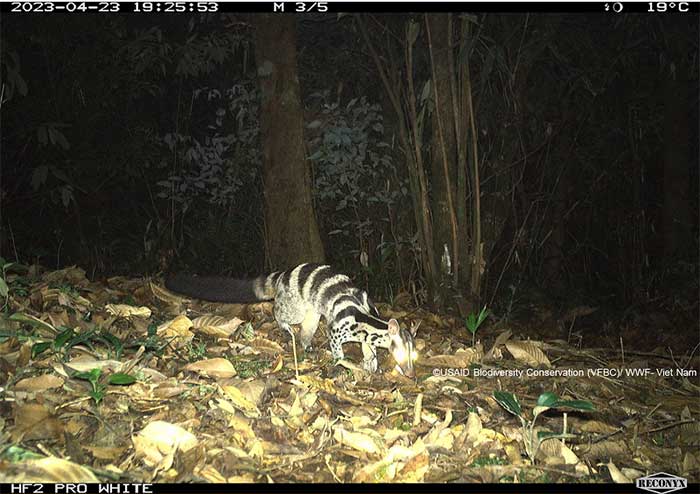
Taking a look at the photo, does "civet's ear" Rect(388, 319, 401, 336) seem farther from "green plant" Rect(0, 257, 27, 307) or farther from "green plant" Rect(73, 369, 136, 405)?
"green plant" Rect(0, 257, 27, 307)

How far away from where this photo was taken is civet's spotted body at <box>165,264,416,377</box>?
154 inches

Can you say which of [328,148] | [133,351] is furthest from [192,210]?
[133,351]

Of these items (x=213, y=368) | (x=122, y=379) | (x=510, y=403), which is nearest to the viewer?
(x=122, y=379)

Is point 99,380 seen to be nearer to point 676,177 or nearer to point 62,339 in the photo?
point 62,339

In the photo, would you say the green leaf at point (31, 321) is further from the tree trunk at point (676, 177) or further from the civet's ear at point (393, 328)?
the tree trunk at point (676, 177)

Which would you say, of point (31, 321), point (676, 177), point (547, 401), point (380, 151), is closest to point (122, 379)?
point (31, 321)

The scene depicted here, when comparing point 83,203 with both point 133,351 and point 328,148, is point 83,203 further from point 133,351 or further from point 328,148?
point 133,351

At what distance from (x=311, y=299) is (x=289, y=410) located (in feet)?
5.81

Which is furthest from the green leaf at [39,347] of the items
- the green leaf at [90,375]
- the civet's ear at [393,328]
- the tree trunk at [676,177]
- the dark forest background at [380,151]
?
the tree trunk at [676,177]

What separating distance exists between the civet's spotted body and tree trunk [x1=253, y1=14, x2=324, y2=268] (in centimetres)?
65

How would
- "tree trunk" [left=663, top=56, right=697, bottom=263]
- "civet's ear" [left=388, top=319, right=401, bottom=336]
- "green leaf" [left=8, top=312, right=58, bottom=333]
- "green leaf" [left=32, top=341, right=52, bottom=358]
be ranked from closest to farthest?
"green leaf" [left=32, top=341, right=52, bottom=358], "green leaf" [left=8, top=312, right=58, bottom=333], "civet's ear" [left=388, top=319, right=401, bottom=336], "tree trunk" [left=663, top=56, right=697, bottom=263]

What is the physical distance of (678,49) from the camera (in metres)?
6.57

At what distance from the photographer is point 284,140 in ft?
16.7

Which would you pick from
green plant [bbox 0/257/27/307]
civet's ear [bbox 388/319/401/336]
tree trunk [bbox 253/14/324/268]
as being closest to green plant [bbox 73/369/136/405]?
green plant [bbox 0/257/27/307]
